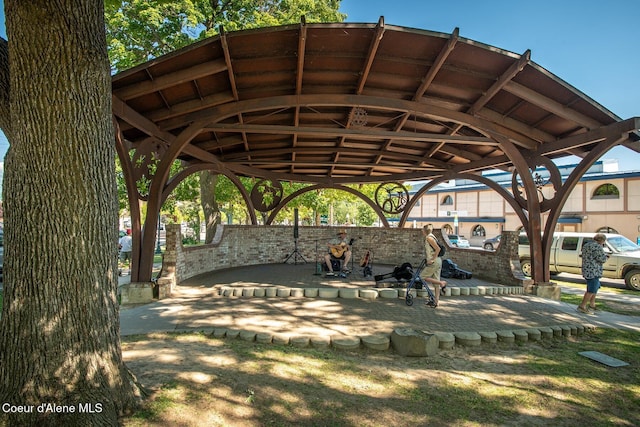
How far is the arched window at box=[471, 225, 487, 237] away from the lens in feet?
124

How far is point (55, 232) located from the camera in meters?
2.67

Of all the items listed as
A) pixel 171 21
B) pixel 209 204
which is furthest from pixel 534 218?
pixel 171 21

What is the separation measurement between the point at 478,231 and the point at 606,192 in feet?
41.1

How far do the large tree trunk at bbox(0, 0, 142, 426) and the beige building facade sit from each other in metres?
24.3

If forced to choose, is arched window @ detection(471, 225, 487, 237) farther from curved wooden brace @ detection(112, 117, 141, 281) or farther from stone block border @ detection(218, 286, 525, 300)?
curved wooden brace @ detection(112, 117, 141, 281)

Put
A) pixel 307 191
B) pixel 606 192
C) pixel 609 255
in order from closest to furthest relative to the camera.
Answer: pixel 609 255, pixel 307 191, pixel 606 192

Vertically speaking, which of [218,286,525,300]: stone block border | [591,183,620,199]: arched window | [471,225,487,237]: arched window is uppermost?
[591,183,620,199]: arched window

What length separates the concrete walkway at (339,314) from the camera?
18.8ft

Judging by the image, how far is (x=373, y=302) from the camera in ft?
24.6

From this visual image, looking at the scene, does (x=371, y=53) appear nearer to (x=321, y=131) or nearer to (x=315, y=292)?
(x=321, y=131)

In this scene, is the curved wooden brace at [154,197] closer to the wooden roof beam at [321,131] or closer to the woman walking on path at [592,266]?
the wooden roof beam at [321,131]

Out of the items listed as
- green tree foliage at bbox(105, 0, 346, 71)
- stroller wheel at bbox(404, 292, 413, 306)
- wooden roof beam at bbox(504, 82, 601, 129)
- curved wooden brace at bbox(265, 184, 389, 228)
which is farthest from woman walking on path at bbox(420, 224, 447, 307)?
green tree foliage at bbox(105, 0, 346, 71)

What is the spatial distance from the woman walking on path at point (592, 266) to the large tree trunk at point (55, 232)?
27.5 feet

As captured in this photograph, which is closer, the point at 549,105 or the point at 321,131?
the point at 549,105
